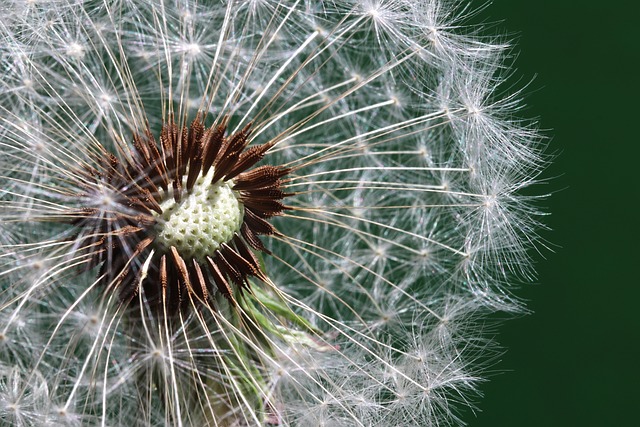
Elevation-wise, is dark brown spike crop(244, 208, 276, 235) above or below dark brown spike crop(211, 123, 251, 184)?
below

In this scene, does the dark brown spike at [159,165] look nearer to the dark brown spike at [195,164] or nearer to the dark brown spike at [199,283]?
the dark brown spike at [195,164]

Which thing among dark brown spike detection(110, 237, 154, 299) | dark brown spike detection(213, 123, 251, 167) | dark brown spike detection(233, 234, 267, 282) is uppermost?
dark brown spike detection(213, 123, 251, 167)

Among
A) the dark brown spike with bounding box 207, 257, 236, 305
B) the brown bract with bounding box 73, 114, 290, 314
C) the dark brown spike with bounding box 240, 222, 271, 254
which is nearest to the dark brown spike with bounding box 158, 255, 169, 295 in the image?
the brown bract with bounding box 73, 114, 290, 314

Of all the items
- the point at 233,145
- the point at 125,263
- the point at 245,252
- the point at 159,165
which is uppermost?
the point at 233,145

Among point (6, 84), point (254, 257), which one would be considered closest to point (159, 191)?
point (254, 257)

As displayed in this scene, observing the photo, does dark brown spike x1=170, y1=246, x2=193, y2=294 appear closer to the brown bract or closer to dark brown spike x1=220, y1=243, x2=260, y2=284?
the brown bract

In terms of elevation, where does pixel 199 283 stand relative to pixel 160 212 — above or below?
below

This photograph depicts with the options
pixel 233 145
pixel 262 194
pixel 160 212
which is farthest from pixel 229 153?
pixel 160 212

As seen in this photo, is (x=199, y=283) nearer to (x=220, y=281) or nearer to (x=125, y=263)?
(x=220, y=281)

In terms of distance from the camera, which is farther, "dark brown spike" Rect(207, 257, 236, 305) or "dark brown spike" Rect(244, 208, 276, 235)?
"dark brown spike" Rect(244, 208, 276, 235)
